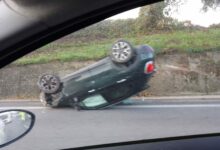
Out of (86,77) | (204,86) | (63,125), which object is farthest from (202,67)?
(63,125)

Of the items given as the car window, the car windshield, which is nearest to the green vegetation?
the car windshield

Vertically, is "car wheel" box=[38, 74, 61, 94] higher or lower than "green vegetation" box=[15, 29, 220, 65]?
lower

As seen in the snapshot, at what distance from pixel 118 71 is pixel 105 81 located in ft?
0.25

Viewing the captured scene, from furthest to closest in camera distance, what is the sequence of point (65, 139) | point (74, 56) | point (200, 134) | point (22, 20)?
point (200, 134)
point (65, 139)
point (74, 56)
point (22, 20)

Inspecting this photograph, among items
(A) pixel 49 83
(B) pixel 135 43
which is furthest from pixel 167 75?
(A) pixel 49 83

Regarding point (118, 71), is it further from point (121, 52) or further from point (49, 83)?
point (49, 83)

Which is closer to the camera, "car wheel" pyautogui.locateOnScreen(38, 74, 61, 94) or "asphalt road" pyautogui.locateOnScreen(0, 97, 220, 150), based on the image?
"car wheel" pyautogui.locateOnScreen(38, 74, 61, 94)

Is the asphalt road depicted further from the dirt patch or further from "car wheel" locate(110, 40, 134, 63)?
"car wheel" locate(110, 40, 134, 63)

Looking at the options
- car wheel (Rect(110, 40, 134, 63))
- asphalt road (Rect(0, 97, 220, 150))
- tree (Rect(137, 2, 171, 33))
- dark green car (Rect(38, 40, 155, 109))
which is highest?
tree (Rect(137, 2, 171, 33))

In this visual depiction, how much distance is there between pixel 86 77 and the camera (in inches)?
66.9

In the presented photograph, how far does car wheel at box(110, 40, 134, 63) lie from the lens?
166 centimetres

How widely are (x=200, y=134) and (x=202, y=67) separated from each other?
0.71 m

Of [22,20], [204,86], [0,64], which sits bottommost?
[204,86]

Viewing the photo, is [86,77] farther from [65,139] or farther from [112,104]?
[65,139]
